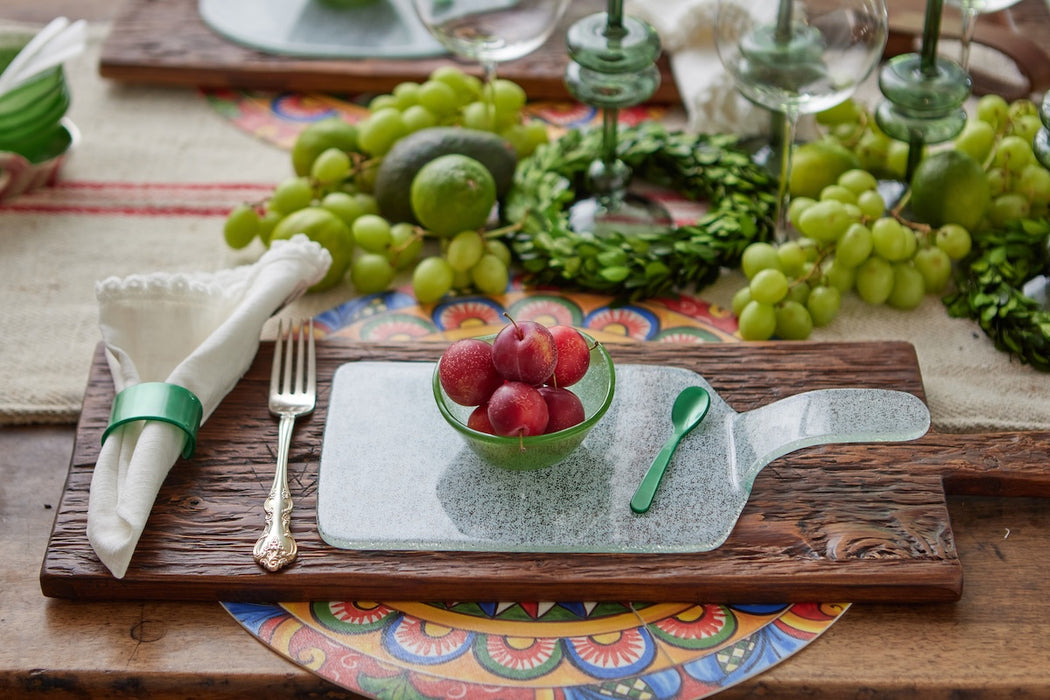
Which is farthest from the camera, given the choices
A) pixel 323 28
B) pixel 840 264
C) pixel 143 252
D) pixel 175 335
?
pixel 323 28

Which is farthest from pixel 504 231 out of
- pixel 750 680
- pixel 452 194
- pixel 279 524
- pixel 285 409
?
pixel 750 680

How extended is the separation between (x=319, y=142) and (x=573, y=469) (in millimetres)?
540

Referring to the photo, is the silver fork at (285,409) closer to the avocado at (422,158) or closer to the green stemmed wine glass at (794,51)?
the avocado at (422,158)

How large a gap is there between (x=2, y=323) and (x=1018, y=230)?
0.98m

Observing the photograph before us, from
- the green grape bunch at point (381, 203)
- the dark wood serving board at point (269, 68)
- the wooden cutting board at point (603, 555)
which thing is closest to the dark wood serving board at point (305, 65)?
the dark wood serving board at point (269, 68)

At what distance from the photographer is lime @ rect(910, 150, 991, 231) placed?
1.04 meters

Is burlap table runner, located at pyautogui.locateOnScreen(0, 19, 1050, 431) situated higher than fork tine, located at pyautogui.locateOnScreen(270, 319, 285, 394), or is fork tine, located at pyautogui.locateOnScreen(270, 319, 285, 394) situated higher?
fork tine, located at pyautogui.locateOnScreen(270, 319, 285, 394)

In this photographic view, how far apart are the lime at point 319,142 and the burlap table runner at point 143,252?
7cm

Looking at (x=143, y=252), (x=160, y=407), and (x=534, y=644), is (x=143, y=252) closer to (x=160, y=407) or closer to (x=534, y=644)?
(x=160, y=407)

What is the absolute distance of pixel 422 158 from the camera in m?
1.09

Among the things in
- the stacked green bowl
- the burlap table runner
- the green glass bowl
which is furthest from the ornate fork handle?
the stacked green bowl

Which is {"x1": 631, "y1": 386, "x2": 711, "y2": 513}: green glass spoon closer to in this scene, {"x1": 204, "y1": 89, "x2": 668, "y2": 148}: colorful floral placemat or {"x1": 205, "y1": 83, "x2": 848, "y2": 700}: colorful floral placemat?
{"x1": 205, "y1": 83, "x2": 848, "y2": 700}: colorful floral placemat

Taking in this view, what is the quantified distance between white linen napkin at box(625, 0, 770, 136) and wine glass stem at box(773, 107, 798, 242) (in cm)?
18

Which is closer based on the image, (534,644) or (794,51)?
(534,644)
